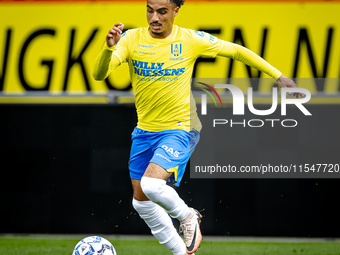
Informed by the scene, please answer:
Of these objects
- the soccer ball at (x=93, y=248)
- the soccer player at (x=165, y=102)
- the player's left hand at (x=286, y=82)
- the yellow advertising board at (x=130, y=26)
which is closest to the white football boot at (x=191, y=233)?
the soccer player at (x=165, y=102)

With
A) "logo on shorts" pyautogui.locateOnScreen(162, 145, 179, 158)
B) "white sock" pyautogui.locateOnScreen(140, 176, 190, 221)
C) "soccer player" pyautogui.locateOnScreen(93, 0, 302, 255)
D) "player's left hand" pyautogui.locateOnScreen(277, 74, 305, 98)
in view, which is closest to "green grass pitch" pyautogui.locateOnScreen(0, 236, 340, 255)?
"soccer player" pyautogui.locateOnScreen(93, 0, 302, 255)

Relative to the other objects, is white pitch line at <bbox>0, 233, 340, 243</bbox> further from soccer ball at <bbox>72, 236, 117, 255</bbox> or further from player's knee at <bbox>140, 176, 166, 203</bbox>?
player's knee at <bbox>140, 176, 166, 203</bbox>

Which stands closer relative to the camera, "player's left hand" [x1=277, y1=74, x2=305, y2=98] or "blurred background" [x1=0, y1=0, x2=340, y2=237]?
→ "player's left hand" [x1=277, y1=74, x2=305, y2=98]

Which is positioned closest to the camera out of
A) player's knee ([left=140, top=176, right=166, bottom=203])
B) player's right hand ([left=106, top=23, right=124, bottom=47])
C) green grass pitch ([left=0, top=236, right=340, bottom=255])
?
player's right hand ([left=106, top=23, right=124, bottom=47])

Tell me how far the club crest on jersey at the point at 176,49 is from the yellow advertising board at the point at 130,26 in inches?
108

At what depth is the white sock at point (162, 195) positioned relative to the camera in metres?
3.21

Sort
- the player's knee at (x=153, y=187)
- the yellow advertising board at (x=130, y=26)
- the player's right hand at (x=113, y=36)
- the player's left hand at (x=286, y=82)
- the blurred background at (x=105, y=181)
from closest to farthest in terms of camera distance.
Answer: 1. the player's right hand at (x=113, y=36)
2. the player's knee at (x=153, y=187)
3. the player's left hand at (x=286, y=82)
4. the blurred background at (x=105, y=181)
5. the yellow advertising board at (x=130, y=26)

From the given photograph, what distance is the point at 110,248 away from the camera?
3.59 meters

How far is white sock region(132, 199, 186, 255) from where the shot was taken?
357 cm

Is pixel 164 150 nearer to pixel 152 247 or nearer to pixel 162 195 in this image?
pixel 162 195

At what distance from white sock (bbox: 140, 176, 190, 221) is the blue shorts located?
4.7 inches

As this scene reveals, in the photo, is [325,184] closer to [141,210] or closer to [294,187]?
[294,187]

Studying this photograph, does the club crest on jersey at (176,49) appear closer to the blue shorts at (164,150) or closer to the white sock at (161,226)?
the blue shorts at (164,150)

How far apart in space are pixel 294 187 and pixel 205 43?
5.86 ft
